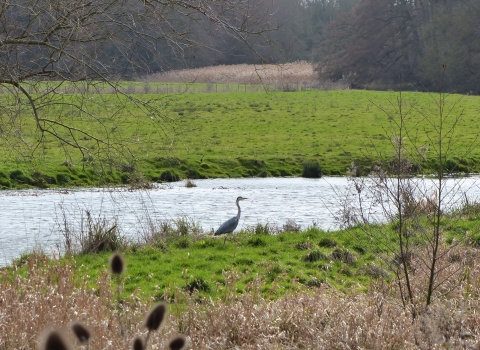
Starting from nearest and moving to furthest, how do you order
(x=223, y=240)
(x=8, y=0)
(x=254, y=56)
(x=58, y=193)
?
(x=8, y=0) < (x=254, y=56) < (x=223, y=240) < (x=58, y=193)

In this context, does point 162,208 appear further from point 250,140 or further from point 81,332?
point 81,332

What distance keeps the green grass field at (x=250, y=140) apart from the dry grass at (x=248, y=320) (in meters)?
1.63

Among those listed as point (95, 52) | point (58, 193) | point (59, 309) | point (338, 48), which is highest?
point (338, 48)

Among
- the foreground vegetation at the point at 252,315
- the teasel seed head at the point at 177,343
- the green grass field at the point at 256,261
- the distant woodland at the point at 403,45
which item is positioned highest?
the distant woodland at the point at 403,45

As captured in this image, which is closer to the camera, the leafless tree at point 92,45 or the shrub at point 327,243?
the leafless tree at point 92,45

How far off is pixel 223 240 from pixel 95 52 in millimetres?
6324

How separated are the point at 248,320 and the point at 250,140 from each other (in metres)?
27.2

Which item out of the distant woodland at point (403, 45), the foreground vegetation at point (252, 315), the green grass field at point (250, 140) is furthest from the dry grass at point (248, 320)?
the distant woodland at point (403, 45)

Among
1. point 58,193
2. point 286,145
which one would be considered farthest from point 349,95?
point 58,193

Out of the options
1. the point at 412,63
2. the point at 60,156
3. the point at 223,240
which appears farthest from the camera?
the point at 412,63

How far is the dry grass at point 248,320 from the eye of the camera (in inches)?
197

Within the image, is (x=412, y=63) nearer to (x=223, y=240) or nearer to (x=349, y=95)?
(x=349, y=95)

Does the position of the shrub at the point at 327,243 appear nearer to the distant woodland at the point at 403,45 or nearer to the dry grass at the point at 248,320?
the dry grass at the point at 248,320

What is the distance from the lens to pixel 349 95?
4881 centimetres
